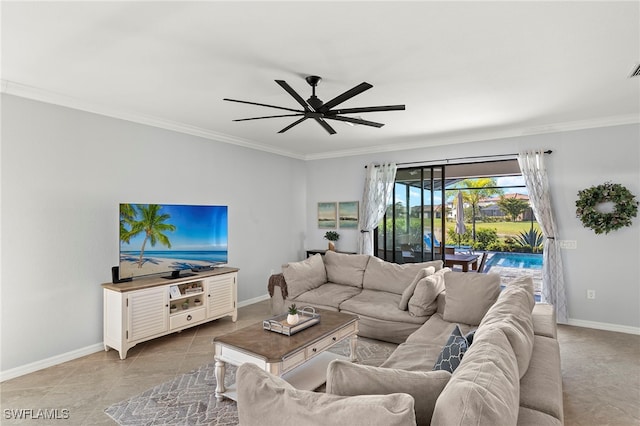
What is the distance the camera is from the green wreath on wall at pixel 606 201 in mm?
4117

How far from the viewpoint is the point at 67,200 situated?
3.48m

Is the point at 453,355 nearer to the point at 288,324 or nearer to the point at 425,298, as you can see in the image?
the point at 288,324

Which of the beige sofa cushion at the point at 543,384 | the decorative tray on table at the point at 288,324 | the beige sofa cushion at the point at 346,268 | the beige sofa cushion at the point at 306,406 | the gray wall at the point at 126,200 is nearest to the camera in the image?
the beige sofa cushion at the point at 306,406

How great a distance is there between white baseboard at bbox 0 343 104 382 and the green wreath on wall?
6034mm

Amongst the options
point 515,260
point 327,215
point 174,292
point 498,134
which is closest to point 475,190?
point 515,260

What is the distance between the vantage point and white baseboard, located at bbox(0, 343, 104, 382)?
10.1 ft

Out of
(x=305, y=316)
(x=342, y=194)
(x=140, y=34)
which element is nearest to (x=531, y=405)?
(x=305, y=316)

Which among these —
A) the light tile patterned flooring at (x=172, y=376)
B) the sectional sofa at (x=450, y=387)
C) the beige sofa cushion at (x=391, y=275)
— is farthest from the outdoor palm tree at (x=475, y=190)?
the sectional sofa at (x=450, y=387)

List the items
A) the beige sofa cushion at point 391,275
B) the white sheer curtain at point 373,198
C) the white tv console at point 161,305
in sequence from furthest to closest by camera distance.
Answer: the white sheer curtain at point 373,198
the beige sofa cushion at point 391,275
the white tv console at point 161,305

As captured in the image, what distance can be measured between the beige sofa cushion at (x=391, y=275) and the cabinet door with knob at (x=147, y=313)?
8.43ft

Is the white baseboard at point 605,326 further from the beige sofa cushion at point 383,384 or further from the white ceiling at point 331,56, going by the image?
the beige sofa cushion at point 383,384

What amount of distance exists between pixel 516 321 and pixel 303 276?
3.07m

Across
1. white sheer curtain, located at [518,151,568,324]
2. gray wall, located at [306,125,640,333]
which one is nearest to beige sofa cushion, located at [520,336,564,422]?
white sheer curtain, located at [518,151,568,324]

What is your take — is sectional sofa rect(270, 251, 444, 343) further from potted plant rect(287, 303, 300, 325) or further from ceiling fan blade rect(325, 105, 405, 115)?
ceiling fan blade rect(325, 105, 405, 115)
